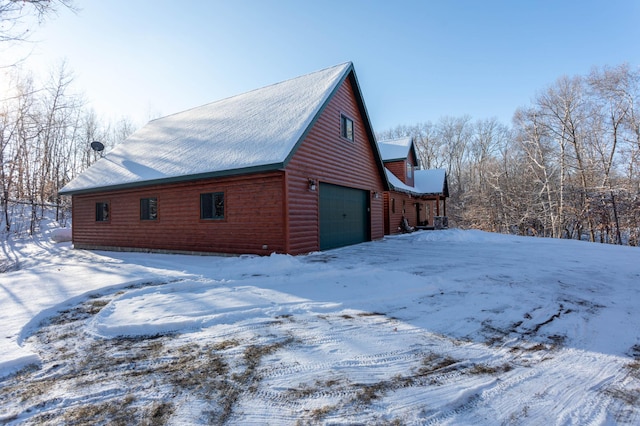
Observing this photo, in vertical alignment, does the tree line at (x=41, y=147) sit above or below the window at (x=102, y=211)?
above

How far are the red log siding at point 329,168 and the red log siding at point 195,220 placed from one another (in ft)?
1.92

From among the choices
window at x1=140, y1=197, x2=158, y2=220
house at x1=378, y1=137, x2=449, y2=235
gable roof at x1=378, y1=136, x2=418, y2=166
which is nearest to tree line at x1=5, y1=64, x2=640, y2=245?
house at x1=378, y1=137, x2=449, y2=235

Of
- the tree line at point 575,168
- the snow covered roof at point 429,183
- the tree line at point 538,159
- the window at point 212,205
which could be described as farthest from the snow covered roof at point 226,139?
the tree line at point 575,168

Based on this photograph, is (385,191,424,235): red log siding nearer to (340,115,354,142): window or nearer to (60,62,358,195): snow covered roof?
(340,115,354,142): window

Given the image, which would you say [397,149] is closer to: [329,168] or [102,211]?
[329,168]

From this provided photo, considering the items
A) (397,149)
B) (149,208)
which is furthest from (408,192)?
(149,208)

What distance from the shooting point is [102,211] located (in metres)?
12.2

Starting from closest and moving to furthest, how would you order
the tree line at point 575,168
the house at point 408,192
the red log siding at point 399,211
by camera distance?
1. the red log siding at point 399,211
2. the tree line at point 575,168
3. the house at point 408,192

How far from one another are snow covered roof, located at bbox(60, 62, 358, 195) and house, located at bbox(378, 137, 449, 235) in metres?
7.25

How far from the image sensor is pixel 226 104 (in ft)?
44.2

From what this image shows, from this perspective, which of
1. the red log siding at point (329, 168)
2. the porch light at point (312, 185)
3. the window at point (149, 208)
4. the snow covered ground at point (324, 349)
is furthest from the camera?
the window at point (149, 208)

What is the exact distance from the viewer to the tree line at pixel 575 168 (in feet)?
52.2

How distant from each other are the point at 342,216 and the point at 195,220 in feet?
16.2

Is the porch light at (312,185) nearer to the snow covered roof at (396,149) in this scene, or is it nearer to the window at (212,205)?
the window at (212,205)
